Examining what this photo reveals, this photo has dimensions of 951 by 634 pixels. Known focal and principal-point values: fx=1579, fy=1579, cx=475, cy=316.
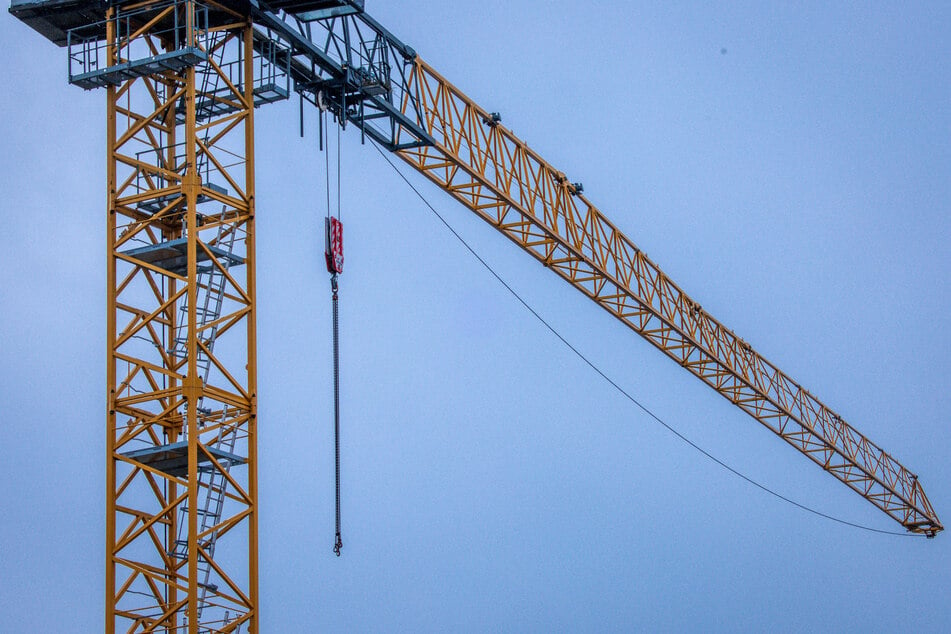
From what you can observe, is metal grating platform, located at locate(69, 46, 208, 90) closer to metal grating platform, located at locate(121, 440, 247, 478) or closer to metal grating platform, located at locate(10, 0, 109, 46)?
metal grating platform, located at locate(10, 0, 109, 46)

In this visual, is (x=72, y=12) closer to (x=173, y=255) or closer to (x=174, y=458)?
(x=173, y=255)

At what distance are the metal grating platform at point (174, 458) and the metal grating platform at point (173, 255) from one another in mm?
4304

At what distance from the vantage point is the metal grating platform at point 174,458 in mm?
36594

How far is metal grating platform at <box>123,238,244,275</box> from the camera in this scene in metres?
36.8

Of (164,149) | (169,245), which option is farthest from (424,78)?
(169,245)

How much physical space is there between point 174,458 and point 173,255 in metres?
4.80

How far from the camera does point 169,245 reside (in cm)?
3672

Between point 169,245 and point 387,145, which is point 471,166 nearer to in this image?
point 387,145

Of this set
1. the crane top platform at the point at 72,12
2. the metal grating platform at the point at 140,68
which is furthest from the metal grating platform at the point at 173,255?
the crane top platform at the point at 72,12

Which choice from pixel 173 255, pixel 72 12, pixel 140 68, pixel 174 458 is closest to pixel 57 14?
pixel 72 12

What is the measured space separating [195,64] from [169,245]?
14.1 feet

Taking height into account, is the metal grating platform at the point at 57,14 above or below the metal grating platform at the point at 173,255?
above

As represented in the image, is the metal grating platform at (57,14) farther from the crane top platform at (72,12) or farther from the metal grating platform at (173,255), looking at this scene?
the metal grating platform at (173,255)

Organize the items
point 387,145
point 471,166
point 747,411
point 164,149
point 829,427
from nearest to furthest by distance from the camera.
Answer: point 164,149, point 387,145, point 471,166, point 747,411, point 829,427
